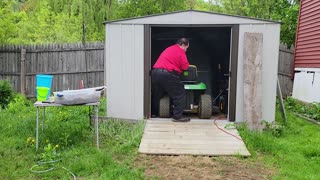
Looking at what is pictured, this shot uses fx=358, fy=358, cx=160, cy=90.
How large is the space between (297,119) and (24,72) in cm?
815

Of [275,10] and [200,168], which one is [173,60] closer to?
[200,168]

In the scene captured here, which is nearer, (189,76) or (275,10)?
(189,76)

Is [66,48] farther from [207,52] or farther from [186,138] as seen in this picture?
[186,138]

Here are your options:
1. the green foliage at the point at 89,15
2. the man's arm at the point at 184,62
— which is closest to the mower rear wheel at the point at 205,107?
the man's arm at the point at 184,62

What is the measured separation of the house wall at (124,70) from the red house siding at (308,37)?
5.69 meters

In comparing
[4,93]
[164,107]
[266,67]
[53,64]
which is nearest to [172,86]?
[164,107]

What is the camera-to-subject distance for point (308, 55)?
10.9m

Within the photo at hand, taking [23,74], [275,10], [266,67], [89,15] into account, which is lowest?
[23,74]

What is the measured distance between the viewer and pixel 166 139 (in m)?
6.00

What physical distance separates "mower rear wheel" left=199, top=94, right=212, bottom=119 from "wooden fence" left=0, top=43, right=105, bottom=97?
5311 mm

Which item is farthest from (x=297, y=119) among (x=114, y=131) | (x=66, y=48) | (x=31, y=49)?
(x=31, y=49)

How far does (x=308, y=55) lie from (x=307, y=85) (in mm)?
977

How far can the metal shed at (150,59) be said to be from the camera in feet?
23.2

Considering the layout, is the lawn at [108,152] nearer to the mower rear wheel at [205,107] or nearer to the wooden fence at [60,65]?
the mower rear wheel at [205,107]
